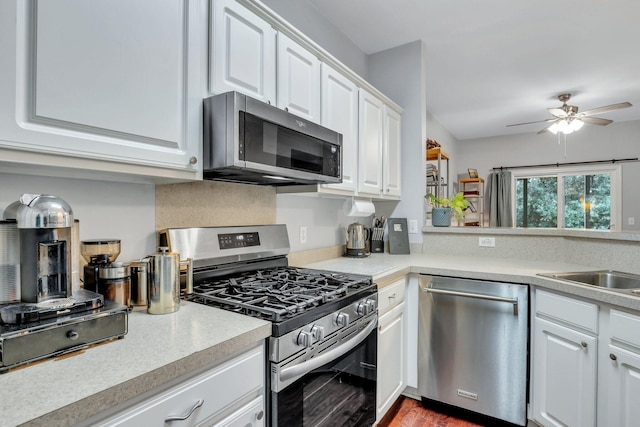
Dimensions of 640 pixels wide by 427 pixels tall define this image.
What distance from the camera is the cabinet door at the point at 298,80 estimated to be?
1496 millimetres

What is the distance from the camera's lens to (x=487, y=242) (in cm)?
250

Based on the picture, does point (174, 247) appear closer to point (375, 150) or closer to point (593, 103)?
point (375, 150)

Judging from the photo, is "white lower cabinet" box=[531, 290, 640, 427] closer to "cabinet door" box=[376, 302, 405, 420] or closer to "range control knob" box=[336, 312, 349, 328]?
"cabinet door" box=[376, 302, 405, 420]

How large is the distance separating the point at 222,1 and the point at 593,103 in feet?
17.1

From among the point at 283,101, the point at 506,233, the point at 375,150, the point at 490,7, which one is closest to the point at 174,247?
the point at 283,101

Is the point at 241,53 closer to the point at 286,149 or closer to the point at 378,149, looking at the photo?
the point at 286,149

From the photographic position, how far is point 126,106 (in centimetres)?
94

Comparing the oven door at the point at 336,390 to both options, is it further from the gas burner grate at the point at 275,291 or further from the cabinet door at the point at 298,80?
the cabinet door at the point at 298,80

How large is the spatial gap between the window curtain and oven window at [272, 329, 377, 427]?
568 cm

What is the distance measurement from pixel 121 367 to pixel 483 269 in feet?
6.09

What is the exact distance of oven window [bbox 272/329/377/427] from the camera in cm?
105

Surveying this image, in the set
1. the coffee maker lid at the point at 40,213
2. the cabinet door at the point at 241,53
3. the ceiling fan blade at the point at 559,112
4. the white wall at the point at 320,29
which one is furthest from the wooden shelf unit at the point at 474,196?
the coffee maker lid at the point at 40,213

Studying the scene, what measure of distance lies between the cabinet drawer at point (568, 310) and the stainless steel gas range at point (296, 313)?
2.98 ft

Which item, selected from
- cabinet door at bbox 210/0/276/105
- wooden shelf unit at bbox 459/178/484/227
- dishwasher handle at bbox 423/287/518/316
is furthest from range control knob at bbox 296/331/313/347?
wooden shelf unit at bbox 459/178/484/227
